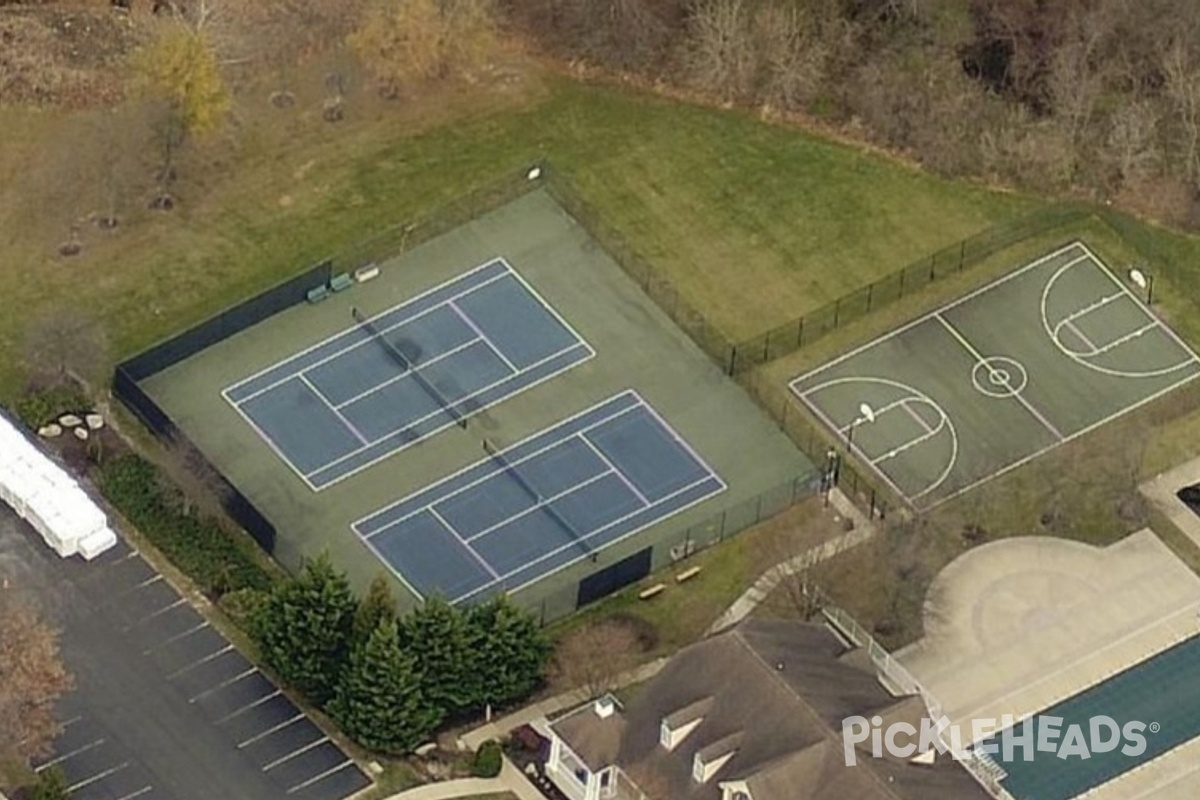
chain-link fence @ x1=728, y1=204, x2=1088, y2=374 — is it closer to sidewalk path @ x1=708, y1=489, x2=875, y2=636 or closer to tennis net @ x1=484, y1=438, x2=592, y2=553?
sidewalk path @ x1=708, y1=489, x2=875, y2=636

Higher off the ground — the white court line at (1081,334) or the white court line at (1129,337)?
the white court line at (1081,334)

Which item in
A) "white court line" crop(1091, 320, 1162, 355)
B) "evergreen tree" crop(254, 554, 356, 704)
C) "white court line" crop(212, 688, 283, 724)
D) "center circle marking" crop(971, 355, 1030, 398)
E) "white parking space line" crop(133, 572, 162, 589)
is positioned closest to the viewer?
"evergreen tree" crop(254, 554, 356, 704)

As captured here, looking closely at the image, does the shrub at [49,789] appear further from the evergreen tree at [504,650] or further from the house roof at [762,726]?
the house roof at [762,726]

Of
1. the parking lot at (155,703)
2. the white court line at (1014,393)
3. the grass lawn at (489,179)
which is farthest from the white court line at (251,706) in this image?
the white court line at (1014,393)

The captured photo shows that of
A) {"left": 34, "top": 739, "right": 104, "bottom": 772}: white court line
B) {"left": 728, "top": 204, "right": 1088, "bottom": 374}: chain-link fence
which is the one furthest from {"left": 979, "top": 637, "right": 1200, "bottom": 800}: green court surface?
{"left": 34, "top": 739, "right": 104, "bottom": 772}: white court line

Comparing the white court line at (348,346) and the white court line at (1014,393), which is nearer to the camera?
the white court line at (348,346)

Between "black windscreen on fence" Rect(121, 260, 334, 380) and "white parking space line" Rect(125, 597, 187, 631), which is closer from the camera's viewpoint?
"white parking space line" Rect(125, 597, 187, 631)

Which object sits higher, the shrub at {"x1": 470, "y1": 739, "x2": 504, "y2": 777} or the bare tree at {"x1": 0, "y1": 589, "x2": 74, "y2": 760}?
the bare tree at {"x1": 0, "y1": 589, "x2": 74, "y2": 760}

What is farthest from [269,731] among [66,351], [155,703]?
[66,351]
